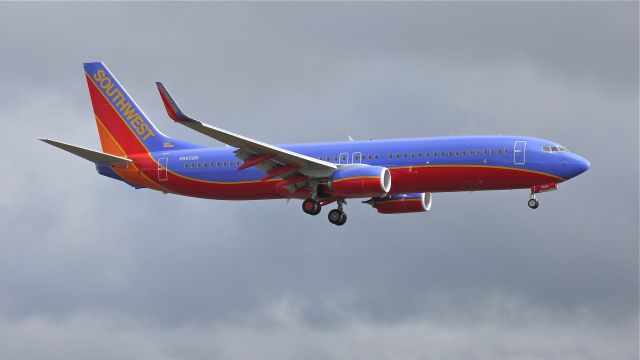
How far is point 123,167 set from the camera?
86.4m

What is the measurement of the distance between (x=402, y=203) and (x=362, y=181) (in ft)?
32.2

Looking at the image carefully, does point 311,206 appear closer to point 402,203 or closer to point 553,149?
point 402,203

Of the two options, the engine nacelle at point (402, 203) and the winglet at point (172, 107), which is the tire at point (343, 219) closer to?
the engine nacelle at point (402, 203)

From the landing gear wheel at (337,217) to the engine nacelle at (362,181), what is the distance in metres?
4.44

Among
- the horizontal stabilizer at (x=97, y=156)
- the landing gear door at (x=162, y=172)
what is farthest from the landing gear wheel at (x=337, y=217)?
the horizontal stabilizer at (x=97, y=156)

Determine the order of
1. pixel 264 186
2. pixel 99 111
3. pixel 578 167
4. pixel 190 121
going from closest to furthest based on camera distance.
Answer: pixel 190 121
pixel 578 167
pixel 264 186
pixel 99 111

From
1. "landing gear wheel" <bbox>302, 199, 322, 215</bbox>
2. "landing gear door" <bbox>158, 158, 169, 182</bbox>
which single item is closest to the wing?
"landing gear wheel" <bbox>302, 199, 322, 215</bbox>

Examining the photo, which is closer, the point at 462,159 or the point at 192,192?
the point at 462,159

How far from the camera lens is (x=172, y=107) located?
69.1 m

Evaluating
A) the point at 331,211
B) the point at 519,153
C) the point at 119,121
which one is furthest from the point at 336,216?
the point at 119,121

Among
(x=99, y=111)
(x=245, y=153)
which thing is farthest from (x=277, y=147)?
(x=99, y=111)

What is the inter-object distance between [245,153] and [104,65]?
758 inches

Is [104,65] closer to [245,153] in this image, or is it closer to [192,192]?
[192,192]

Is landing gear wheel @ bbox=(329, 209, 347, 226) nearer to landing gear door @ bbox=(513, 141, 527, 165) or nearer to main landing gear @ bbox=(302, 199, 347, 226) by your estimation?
main landing gear @ bbox=(302, 199, 347, 226)
